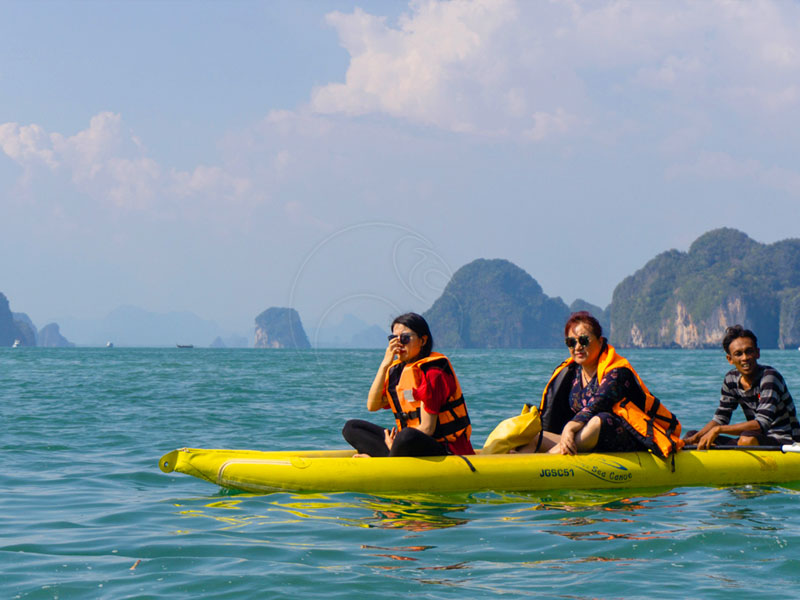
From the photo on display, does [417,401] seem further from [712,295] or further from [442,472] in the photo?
[712,295]

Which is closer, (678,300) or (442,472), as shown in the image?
(442,472)

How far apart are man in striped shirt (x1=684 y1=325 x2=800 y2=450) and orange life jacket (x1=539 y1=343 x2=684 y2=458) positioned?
0.54 m

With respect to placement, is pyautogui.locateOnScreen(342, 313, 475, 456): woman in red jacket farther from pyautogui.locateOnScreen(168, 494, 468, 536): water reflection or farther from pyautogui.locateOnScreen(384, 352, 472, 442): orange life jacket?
pyautogui.locateOnScreen(168, 494, 468, 536): water reflection

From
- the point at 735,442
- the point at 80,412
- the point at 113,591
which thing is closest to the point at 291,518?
the point at 113,591

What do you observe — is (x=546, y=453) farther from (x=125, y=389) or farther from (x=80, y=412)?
(x=125, y=389)

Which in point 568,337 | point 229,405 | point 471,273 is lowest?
point 229,405

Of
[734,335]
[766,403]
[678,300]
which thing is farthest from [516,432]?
[678,300]

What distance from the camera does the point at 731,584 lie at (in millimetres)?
4332

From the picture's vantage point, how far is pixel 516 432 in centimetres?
700

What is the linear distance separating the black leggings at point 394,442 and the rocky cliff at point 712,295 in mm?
142505

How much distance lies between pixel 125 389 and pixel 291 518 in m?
18.1

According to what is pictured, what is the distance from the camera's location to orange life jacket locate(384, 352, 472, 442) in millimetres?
6262

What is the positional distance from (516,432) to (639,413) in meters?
0.99

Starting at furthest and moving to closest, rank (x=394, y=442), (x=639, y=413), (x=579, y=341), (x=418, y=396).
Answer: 1. (x=639, y=413)
2. (x=394, y=442)
3. (x=579, y=341)
4. (x=418, y=396)
